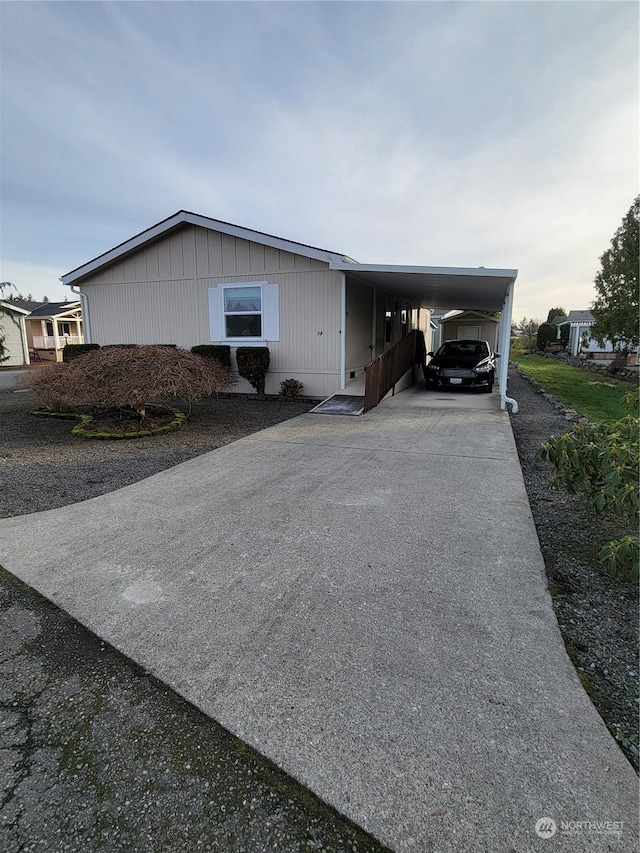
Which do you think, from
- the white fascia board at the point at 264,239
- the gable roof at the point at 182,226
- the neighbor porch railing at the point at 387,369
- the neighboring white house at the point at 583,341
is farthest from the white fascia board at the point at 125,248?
the neighboring white house at the point at 583,341

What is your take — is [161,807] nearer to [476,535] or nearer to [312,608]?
[312,608]

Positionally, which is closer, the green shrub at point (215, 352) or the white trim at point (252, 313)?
the white trim at point (252, 313)

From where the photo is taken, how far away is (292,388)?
10.8m

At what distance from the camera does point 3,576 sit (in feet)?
9.60

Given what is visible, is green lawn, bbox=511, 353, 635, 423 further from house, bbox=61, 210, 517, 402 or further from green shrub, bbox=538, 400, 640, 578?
green shrub, bbox=538, 400, 640, 578

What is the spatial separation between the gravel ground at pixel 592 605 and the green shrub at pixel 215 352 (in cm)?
808

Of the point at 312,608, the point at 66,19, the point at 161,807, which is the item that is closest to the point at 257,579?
the point at 312,608

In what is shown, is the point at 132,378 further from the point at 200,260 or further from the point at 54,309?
the point at 54,309

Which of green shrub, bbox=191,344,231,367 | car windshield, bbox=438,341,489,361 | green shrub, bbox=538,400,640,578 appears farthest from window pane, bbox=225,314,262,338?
green shrub, bbox=538,400,640,578

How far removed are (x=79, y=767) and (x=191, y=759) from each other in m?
0.40

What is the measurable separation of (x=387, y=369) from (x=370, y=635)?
8794 millimetres

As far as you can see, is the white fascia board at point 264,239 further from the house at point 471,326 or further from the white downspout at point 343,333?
the house at point 471,326

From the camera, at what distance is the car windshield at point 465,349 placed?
12.9 m

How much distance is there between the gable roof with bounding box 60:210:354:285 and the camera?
9641mm
